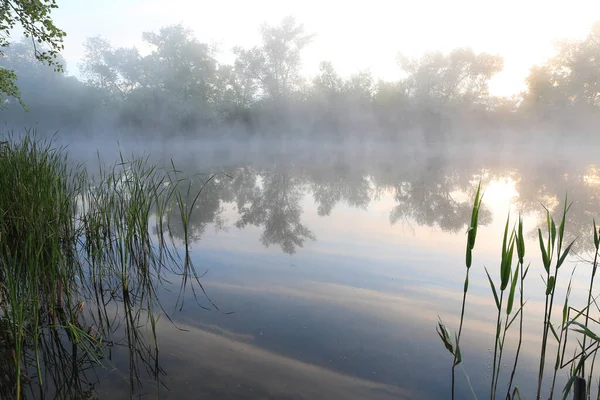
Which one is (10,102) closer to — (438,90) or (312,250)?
(438,90)

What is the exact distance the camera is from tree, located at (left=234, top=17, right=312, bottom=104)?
31.5m

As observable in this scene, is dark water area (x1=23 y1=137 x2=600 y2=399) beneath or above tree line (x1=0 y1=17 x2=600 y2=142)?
beneath

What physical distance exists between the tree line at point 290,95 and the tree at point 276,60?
82 mm

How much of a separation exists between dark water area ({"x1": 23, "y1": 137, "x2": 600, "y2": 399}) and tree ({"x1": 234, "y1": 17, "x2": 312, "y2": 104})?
25.9 m

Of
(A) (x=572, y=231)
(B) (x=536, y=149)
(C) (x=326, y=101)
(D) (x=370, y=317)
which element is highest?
(C) (x=326, y=101)

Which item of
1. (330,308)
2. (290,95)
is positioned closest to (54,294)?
(330,308)

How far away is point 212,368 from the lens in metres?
2.17

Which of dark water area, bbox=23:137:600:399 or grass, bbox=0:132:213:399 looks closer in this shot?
grass, bbox=0:132:213:399

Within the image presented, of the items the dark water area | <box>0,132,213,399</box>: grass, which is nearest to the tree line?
the dark water area

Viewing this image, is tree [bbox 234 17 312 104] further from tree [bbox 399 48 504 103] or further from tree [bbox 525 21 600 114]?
tree [bbox 525 21 600 114]

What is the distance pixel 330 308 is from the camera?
3090mm

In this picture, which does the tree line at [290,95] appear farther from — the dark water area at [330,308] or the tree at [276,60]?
the dark water area at [330,308]

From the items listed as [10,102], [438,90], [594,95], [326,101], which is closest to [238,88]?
[326,101]

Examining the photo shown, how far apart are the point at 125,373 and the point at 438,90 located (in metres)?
30.2
